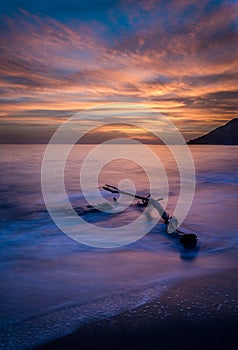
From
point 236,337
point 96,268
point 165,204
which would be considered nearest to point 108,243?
point 96,268

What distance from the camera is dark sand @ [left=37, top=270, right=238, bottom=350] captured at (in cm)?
401

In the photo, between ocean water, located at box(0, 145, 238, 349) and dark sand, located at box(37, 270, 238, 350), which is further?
ocean water, located at box(0, 145, 238, 349)

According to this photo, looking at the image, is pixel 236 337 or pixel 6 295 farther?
pixel 6 295

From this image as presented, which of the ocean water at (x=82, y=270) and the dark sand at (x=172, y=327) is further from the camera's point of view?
the ocean water at (x=82, y=270)

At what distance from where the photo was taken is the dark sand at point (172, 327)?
4.01m

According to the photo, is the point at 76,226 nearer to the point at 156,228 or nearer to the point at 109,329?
the point at 156,228

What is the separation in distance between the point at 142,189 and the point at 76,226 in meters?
13.4

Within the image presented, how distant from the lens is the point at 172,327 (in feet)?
14.3

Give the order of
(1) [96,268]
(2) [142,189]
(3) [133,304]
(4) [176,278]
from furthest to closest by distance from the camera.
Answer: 1. (2) [142,189]
2. (1) [96,268]
3. (4) [176,278]
4. (3) [133,304]

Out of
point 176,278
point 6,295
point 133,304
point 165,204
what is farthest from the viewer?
point 165,204

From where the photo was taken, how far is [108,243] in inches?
358

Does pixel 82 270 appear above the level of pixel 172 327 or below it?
above

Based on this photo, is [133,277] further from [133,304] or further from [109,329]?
[109,329]

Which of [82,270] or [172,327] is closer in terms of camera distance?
[172,327]
